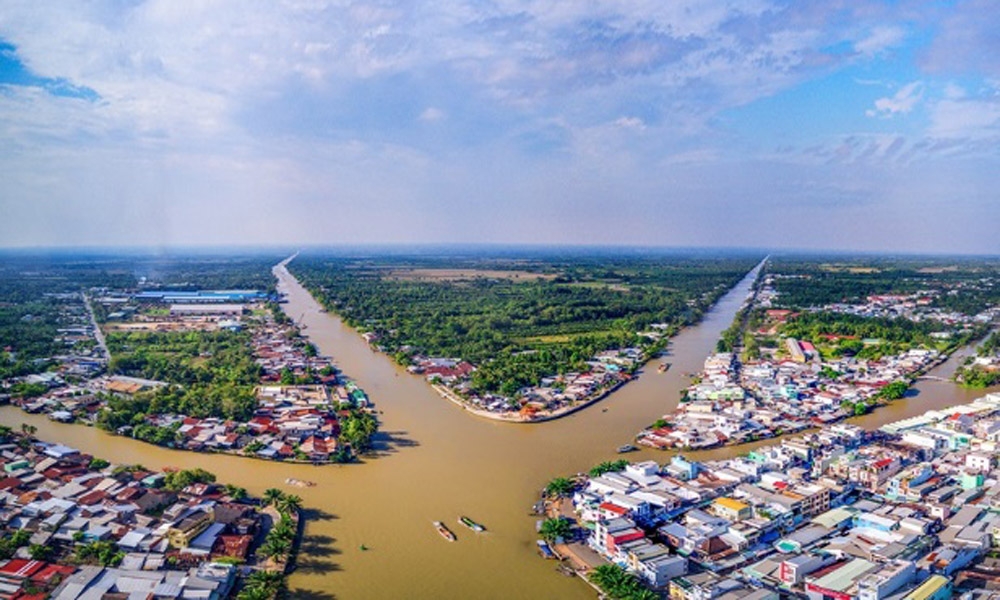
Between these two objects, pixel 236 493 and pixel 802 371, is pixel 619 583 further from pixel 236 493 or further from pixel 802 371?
pixel 802 371

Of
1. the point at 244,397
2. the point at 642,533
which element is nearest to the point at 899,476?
the point at 642,533

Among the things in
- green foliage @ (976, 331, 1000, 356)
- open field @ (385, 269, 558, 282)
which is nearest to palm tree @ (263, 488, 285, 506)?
green foliage @ (976, 331, 1000, 356)

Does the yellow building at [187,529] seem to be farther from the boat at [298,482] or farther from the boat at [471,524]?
the boat at [471,524]

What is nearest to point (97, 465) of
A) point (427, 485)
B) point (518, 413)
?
point (427, 485)

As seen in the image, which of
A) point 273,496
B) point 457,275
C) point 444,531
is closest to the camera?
point 444,531

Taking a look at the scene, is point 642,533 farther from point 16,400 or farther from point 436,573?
point 16,400

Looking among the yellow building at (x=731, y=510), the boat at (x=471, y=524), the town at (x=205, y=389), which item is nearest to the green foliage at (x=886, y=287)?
the town at (x=205, y=389)
